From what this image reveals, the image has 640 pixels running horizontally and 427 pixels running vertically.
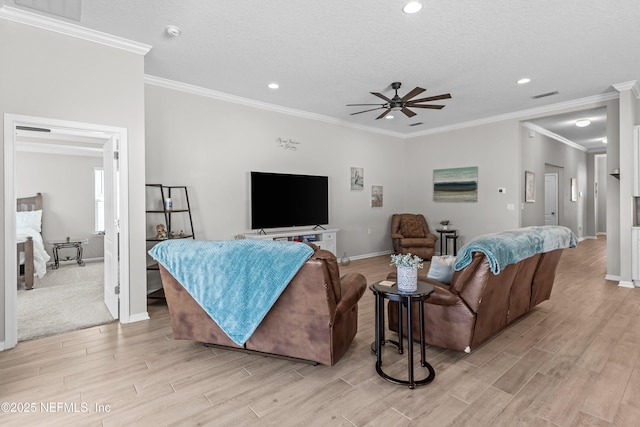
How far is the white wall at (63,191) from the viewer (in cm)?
679

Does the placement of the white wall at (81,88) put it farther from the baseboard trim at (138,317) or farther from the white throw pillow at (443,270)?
the white throw pillow at (443,270)

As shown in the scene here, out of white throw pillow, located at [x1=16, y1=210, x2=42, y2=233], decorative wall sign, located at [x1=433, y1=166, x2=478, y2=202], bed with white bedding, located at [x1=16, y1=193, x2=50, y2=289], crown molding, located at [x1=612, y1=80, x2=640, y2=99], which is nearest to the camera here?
crown molding, located at [x1=612, y1=80, x2=640, y2=99]

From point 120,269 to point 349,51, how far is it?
3.34 meters

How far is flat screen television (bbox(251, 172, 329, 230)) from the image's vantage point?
208 inches

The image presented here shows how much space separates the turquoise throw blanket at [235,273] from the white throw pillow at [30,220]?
5.89 m

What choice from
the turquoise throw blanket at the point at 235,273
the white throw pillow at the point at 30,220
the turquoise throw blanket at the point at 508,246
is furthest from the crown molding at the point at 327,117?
the white throw pillow at the point at 30,220

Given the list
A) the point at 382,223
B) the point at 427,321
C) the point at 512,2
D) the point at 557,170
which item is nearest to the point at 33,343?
the point at 427,321

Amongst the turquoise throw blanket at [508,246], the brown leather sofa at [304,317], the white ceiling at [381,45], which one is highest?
the white ceiling at [381,45]

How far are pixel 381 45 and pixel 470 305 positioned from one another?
268 centimetres

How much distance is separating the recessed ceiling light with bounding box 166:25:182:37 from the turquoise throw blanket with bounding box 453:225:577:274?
323 centimetres

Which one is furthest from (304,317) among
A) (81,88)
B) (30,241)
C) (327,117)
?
(30,241)

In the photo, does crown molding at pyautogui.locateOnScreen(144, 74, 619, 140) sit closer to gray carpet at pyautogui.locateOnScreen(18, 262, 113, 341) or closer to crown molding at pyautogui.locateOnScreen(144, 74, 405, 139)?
→ crown molding at pyautogui.locateOnScreen(144, 74, 405, 139)

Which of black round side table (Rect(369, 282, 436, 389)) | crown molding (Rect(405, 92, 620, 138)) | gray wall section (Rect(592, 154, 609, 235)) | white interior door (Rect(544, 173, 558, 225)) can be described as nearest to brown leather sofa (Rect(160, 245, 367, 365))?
black round side table (Rect(369, 282, 436, 389))

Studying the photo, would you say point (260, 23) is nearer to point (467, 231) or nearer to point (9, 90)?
point (9, 90)
